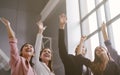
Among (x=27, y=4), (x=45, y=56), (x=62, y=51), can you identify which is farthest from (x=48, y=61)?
(x=27, y=4)

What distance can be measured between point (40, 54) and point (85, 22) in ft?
6.41

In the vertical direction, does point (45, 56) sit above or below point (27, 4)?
below

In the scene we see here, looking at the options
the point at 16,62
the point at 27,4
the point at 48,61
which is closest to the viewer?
the point at 16,62

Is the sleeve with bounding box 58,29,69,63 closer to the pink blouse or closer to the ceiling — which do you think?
the pink blouse

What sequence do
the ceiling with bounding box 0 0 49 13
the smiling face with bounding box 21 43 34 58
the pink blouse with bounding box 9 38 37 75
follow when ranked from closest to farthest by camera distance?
the pink blouse with bounding box 9 38 37 75 → the smiling face with bounding box 21 43 34 58 → the ceiling with bounding box 0 0 49 13

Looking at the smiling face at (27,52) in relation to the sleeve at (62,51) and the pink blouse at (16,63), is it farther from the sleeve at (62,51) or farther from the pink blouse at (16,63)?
the sleeve at (62,51)

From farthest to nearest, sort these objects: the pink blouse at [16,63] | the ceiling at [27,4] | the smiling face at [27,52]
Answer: the ceiling at [27,4] → the smiling face at [27,52] → the pink blouse at [16,63]

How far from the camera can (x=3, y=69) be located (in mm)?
5145

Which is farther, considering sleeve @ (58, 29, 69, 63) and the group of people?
sleeve @ (58, 29, 69, 63)

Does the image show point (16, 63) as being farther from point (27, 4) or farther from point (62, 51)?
point (27, 4)

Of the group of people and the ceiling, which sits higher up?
the ceiling

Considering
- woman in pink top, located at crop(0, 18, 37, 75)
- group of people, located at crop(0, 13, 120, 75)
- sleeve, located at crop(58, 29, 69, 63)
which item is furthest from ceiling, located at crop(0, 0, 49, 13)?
woman in pink top, located at crop(0, 18, 37, 75)

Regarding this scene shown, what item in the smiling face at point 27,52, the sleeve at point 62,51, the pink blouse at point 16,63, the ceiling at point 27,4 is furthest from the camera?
the ceiling at point 27,4

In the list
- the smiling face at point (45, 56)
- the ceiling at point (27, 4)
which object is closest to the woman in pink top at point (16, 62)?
the smiling face at point (45, 56)
